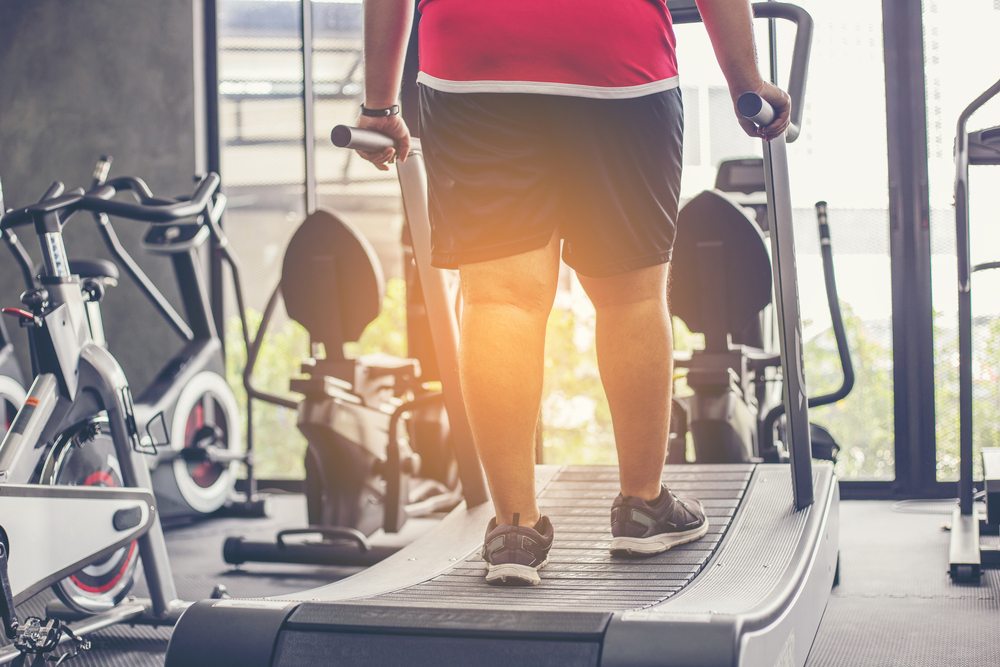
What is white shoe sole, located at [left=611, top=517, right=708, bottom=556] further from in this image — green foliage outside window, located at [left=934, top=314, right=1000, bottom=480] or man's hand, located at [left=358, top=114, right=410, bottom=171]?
green foliage outside window, located at [left=934, top=314, right=1000, bottom=480]

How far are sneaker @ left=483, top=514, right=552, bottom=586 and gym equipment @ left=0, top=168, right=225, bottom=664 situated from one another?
843mm

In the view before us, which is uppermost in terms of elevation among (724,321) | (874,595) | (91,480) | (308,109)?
(308,109)

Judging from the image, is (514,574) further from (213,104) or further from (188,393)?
(213,104)

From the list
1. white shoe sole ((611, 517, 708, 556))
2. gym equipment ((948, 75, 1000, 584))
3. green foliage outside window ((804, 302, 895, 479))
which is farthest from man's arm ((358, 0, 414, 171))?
green foliage outside window ((804, 302, 895, 479))

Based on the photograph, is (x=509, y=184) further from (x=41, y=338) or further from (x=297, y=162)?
(x=297, y=162)

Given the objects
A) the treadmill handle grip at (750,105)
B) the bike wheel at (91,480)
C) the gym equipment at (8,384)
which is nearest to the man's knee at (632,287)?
the treadmill handle grip at (750,105)

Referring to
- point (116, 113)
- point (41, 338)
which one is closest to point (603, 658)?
point (41, 338)

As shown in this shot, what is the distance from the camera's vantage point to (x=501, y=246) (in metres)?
1.30

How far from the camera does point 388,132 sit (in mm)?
1512

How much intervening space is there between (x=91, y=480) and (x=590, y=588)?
4.36 feet

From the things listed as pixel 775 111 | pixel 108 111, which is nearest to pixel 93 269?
pixel 775 111

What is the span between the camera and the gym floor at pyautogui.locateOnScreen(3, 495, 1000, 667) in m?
1.61

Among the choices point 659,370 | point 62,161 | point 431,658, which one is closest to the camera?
point 431,658

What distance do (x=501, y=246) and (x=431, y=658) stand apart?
1.93 feet
